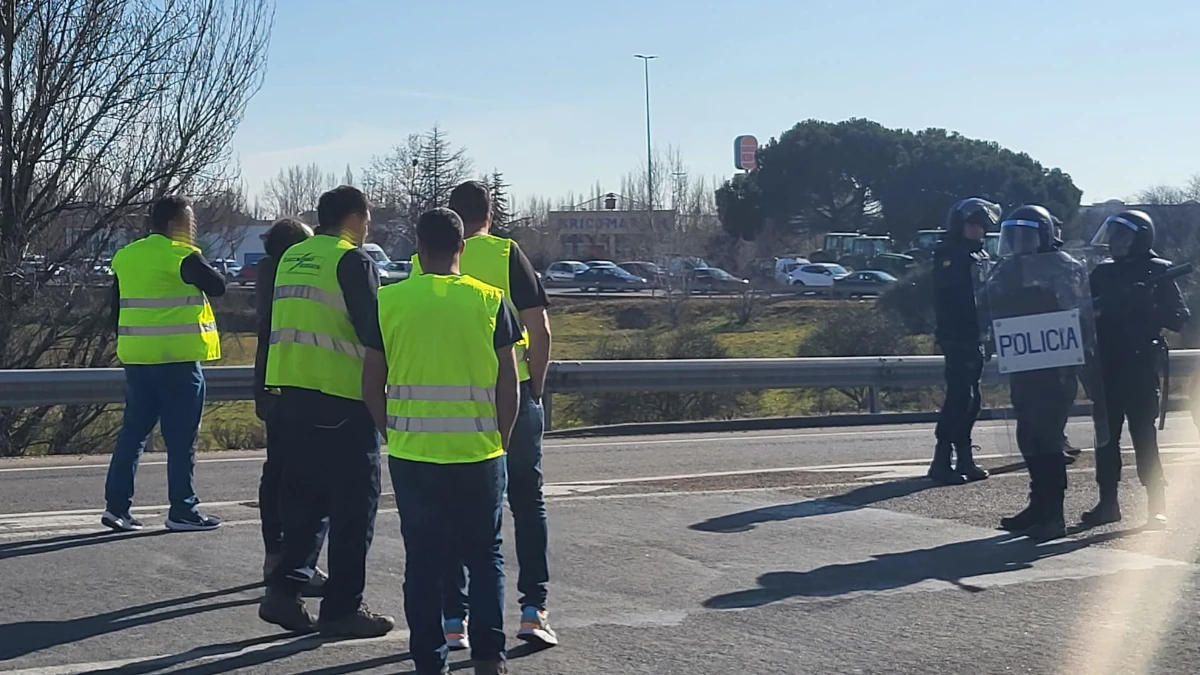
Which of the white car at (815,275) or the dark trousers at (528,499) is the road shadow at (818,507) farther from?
the white car at (815,275)

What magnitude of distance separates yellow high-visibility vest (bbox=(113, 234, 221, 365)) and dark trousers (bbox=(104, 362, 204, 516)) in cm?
9

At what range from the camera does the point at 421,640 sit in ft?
17.8

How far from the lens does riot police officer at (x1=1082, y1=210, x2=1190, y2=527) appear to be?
8.93 meters

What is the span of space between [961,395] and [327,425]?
569cm

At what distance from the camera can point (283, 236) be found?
286 inches

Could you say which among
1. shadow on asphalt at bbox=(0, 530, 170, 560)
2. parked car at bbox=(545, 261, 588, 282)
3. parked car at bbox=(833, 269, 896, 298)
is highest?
parked car at bbox=(545, 261, 588, 282)

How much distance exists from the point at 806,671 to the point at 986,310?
150 inches

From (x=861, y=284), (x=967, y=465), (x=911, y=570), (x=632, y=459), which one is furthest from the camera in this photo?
(x=861, y=284)

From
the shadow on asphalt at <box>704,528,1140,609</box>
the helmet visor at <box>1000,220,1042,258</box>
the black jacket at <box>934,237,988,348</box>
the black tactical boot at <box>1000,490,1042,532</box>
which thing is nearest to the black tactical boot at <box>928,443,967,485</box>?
the black jacket at <box>934,237,988,348</box>

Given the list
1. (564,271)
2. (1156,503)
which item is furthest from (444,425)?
(564,271)

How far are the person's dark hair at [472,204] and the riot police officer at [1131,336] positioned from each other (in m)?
4.40

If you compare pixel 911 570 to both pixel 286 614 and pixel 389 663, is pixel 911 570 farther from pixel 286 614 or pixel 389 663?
pixel 286 614

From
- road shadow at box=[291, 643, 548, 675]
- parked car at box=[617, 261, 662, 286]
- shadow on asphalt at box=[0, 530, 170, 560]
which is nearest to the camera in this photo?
road shadow at box=[291, 643, 548, 675]

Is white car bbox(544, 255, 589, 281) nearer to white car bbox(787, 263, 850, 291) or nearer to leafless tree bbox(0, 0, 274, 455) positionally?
white car bbox(787, 263, 850, 291)
